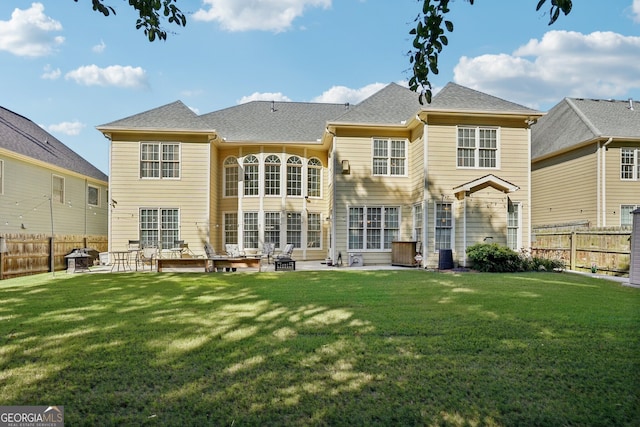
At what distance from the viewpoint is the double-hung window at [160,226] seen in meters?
15.6

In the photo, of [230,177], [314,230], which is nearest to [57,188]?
[230,177]

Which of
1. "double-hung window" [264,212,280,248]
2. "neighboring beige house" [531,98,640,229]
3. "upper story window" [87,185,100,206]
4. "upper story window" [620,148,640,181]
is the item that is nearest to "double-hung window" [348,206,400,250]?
"double-hung window" [264,212,280,248]

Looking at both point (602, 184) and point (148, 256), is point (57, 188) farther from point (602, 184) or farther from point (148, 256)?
point (602, 184)

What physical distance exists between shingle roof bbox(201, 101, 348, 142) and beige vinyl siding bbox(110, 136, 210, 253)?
94.8 inches

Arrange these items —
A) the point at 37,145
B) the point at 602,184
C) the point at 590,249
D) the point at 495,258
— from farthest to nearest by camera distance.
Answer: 1. the point at 37,145
2. the point at 602,184
3. the point at 590,249
4. the point at 495,258

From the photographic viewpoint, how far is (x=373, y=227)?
1509cm

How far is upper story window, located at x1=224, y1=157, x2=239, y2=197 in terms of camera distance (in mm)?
17670

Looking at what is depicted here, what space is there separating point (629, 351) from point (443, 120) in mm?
10681

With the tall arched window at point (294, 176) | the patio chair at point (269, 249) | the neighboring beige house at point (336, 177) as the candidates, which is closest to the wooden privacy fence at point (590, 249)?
the neighboring beige house at point (336, 177)

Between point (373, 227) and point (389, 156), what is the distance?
2.91 metres

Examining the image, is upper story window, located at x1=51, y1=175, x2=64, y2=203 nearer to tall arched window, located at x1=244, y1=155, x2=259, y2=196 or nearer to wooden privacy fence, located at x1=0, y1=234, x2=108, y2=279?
wooden privacy fence, located at x1=0, y1=234, x2=108, y2=279

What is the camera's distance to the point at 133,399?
3.00 meters

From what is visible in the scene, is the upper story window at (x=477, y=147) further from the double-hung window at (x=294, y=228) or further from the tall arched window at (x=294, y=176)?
the double-hung window at (x=294, y=228)

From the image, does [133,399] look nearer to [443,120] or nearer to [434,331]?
[434,331]
